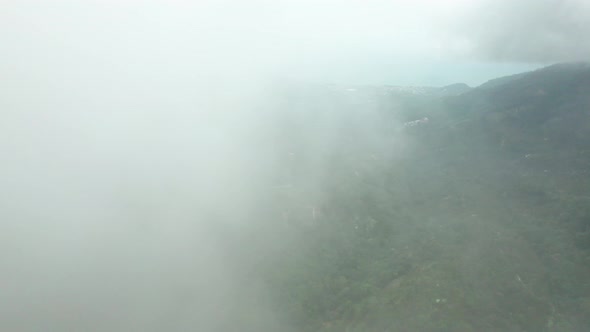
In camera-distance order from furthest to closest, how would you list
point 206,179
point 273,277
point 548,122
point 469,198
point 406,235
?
point 206,179 < point 548,122 < point 469,198 < point 406,235 < point 273,277

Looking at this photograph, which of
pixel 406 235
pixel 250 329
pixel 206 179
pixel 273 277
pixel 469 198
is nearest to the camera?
pixel 250 329

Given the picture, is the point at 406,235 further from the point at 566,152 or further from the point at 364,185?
the point at 566,152

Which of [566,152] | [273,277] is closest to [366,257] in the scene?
[273,277]

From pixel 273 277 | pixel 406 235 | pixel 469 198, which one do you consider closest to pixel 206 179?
pixel 273 277

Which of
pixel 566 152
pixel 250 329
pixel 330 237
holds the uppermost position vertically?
pixel 566 152

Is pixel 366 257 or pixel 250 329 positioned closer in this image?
pixel 250 329

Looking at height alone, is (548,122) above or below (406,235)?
above
